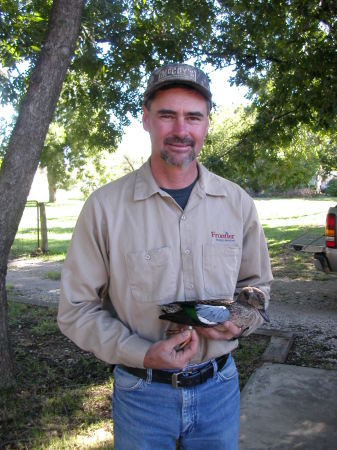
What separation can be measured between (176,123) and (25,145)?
256 cm

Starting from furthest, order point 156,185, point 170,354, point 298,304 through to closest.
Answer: point 298,304
point 156,185
point 170,354

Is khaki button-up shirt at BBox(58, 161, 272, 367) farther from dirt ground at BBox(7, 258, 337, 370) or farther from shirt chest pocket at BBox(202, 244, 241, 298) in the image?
dirt ground at BBox(7, 258, 337, 370)

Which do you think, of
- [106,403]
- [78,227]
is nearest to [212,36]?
[106,403]

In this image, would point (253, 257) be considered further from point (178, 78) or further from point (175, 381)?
point (178, 78)

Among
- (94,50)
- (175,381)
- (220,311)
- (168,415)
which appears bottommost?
(168,415)

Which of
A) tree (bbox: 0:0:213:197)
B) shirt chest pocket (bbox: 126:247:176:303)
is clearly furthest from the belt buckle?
tree (bbox: 0:0:213:197)

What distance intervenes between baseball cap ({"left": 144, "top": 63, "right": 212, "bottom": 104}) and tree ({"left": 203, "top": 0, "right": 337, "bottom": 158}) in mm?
4620

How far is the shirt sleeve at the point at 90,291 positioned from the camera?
5.70ft

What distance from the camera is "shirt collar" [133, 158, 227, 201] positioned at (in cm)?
185

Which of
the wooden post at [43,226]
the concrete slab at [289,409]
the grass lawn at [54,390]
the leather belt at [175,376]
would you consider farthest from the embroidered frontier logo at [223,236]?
the wooden post at [43,226]

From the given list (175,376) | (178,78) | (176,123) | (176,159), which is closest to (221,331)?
(175,376)

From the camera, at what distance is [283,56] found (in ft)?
23.0

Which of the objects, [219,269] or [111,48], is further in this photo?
[111,48]

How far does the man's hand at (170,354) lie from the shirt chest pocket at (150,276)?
162 mm
